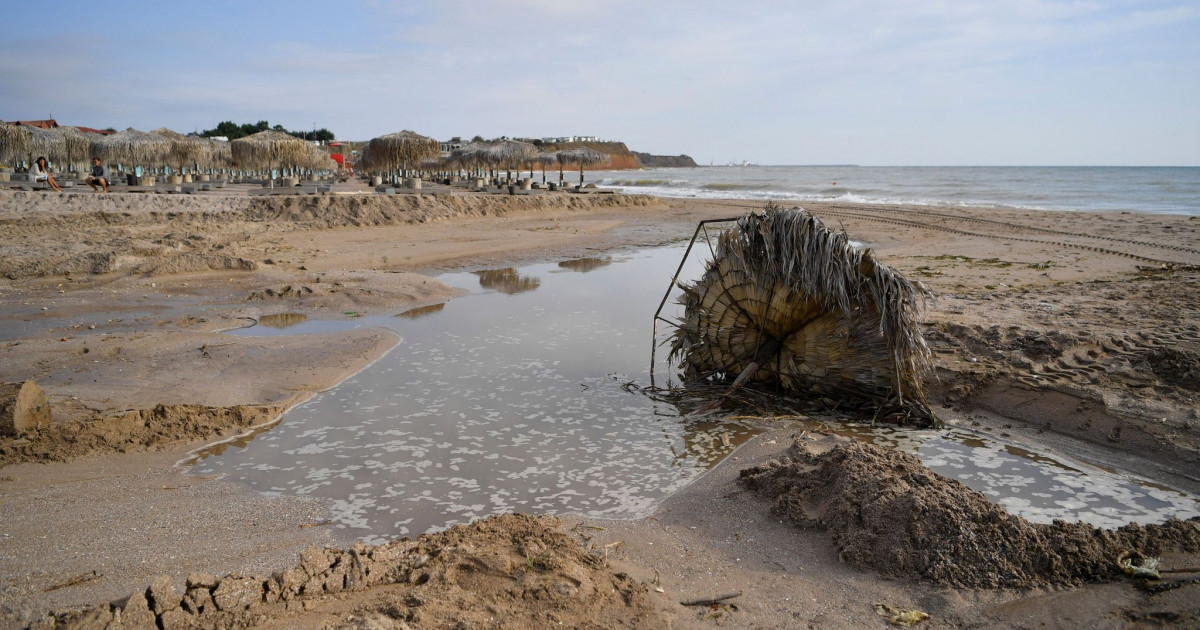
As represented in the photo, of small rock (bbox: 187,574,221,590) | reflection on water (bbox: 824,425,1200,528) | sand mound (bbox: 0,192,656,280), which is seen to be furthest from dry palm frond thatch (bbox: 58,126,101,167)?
reflection on water (bbox: 824,425,1200,528)

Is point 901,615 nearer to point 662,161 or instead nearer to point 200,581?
point 200,581

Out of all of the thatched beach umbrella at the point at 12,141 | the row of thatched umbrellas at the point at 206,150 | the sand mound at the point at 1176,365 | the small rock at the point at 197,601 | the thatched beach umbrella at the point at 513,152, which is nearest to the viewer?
the small rock at the point at 197,601

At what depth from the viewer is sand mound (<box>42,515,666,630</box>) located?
2859 millimetres

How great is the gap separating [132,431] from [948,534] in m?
5.63

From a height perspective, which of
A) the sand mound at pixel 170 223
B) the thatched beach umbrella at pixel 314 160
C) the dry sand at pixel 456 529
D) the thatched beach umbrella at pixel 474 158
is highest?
the thatched beach umbrella at pixel 474 158

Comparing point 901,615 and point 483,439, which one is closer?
point 901,615

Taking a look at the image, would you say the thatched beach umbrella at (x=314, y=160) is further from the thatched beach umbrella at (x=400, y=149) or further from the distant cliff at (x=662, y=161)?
the distant cliff at (x=662, y=161)

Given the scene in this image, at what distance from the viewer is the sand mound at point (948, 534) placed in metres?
3.42

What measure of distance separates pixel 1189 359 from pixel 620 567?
5.49m

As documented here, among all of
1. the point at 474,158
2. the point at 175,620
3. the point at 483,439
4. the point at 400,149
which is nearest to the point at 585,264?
the point at 483,439

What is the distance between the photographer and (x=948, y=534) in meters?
3.56

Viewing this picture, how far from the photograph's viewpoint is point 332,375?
721 cm

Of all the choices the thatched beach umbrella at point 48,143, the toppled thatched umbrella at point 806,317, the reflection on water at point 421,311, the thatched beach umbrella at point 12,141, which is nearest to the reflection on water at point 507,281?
the reflection on water at point 421,311

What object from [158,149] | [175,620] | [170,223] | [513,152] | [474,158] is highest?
[513,152]
